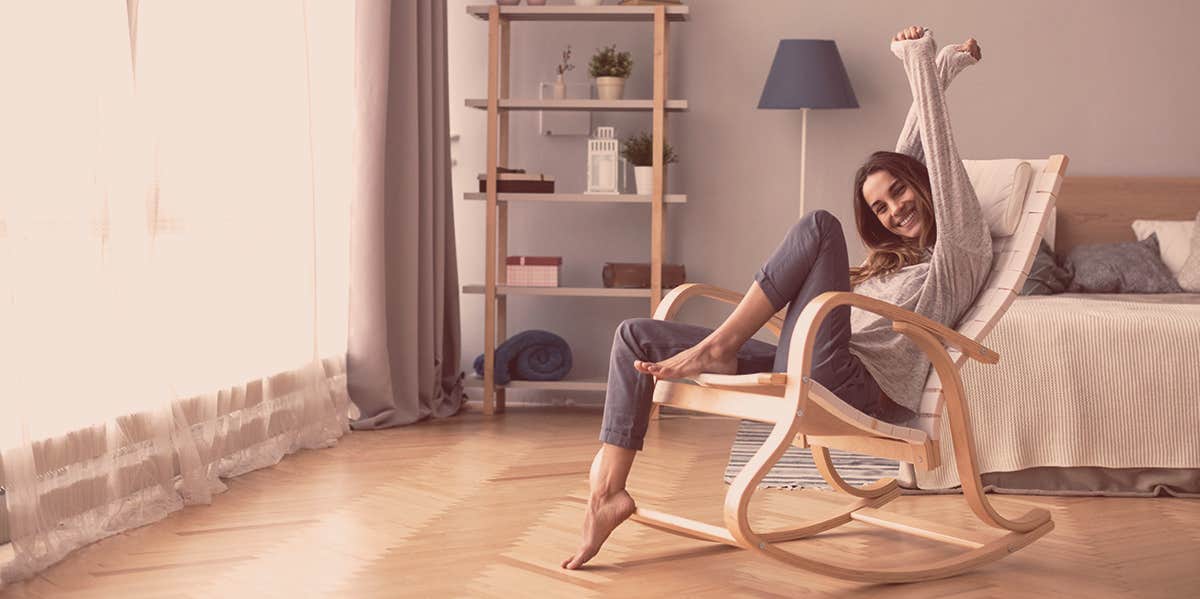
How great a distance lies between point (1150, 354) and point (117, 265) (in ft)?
8.68

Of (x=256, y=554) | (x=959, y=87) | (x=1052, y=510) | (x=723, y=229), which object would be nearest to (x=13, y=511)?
(x=256, y=554)

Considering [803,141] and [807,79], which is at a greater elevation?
[807,79]

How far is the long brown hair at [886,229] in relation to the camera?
9.04ft

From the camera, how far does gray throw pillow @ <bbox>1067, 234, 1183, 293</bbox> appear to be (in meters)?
4.39

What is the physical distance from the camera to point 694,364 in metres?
2.50

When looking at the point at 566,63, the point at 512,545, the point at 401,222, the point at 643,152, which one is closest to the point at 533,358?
the point at 401,222

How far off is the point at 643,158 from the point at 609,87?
1.01 feet

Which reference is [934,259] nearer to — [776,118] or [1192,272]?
[1192,272]

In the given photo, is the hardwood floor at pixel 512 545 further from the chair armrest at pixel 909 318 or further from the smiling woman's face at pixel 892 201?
the smiling woman's face at pixel 892 201

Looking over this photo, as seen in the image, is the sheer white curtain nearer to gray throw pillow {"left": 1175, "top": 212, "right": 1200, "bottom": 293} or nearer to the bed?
the bed

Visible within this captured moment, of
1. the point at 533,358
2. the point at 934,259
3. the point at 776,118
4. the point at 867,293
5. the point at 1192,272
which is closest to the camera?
Result: the point at 934,259

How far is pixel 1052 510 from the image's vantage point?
3.13m

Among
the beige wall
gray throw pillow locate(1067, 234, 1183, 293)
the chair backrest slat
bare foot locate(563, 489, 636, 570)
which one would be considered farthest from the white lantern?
bare foot locate(563, 489, 636, 570)

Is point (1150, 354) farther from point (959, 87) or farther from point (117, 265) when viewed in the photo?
point (117, 265)
